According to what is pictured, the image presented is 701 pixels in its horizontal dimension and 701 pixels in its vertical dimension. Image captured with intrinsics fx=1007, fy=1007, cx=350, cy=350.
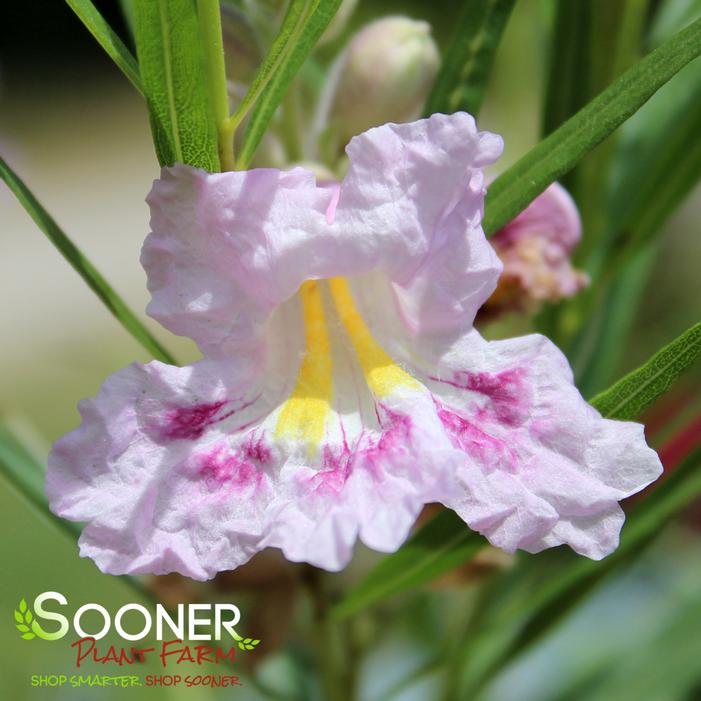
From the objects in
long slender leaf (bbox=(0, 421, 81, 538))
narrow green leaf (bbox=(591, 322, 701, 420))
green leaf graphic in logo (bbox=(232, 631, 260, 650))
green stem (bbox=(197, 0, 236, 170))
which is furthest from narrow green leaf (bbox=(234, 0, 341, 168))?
green leaf graphic in logo (bbox=(232, 631, 260, 650))

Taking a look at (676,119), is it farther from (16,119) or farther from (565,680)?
(16,119)

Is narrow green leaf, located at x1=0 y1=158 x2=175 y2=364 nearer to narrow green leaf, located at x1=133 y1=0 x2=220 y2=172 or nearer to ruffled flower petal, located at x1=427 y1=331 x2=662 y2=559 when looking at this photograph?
narrow green leaf, located at x1=133 y1=0 x2=220 y2=172

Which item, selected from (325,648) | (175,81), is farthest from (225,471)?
(325,648)

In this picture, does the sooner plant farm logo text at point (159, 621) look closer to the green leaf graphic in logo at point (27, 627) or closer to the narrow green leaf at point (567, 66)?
the green leaf graphic in logo at point (27, 627)

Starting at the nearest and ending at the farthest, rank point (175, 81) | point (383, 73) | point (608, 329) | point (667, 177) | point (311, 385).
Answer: point (175, 81) < point (311, 385) < point (383, 73) < point (667, 177) < point (608, 329)

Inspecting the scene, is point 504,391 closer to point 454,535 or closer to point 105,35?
point 454,535

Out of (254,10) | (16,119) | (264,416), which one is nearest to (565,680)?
(264,416)

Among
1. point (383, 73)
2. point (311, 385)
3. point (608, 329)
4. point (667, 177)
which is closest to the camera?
point (311, 385)

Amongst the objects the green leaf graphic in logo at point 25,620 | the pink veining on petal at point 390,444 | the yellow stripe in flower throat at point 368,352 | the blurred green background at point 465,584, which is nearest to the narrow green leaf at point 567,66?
the blurred green background at point 465,584
